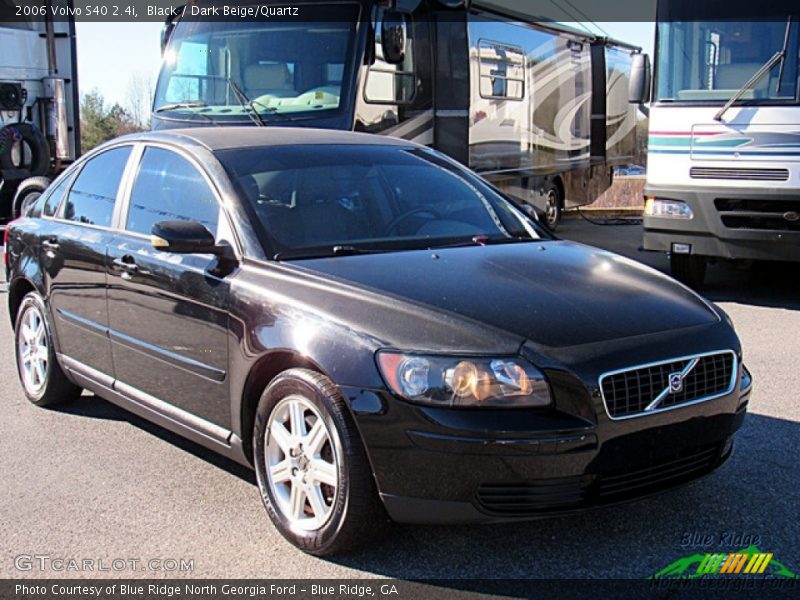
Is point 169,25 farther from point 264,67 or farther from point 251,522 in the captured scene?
point 251,522

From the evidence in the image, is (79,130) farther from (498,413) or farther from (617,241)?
(498,413)

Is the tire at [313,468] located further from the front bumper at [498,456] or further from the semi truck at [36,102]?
the semi truck at [36,102]

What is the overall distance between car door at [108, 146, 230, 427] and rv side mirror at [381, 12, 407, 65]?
5351 millimetres

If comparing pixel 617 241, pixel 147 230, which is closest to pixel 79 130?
pixel 617 241

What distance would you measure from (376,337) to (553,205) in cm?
1231

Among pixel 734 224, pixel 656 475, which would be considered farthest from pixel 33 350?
pixel 734 224

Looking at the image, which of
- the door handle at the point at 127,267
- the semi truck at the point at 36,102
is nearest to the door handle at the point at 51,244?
the door handle at the point at 127,267

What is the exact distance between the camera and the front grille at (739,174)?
8.68 m

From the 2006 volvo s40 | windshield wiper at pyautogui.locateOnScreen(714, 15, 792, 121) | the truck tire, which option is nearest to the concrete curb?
the truck tire

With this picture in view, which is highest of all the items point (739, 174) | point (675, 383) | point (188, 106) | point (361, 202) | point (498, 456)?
point (188, 106)

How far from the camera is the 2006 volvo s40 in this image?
3383 millimetres

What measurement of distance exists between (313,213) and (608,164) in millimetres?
14571

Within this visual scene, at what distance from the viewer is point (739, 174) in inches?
349

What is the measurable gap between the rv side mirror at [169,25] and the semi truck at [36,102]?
326 centimetres
